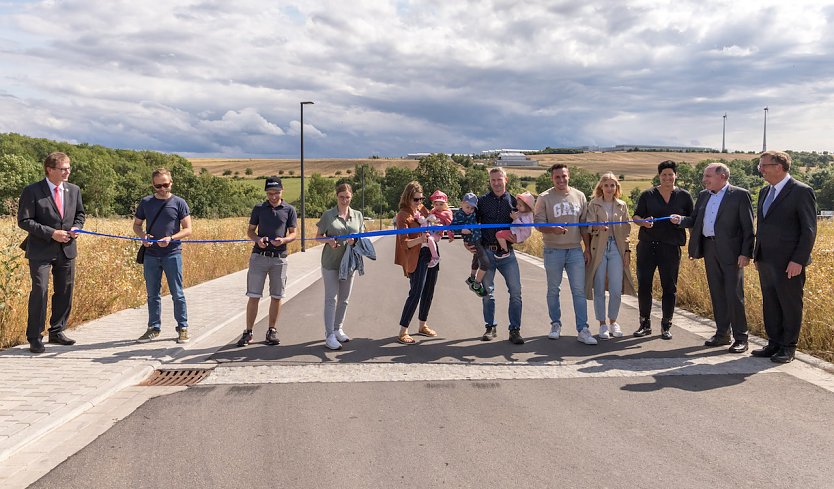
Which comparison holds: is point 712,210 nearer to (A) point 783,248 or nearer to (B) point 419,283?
(A) point 783,248

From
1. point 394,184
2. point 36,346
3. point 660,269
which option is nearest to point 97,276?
point 36,346

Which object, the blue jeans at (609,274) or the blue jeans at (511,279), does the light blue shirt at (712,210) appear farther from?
the blue jeans at (511,279)

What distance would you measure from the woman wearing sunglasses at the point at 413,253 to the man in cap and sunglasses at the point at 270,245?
1.29m

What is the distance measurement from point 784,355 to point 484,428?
142 inches

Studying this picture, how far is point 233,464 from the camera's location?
12.2ft

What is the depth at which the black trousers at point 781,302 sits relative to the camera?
6.04 m

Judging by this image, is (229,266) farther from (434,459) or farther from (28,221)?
(434,459)

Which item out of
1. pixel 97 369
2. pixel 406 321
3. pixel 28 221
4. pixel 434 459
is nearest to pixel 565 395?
pixel 434 459

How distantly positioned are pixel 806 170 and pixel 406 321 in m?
101

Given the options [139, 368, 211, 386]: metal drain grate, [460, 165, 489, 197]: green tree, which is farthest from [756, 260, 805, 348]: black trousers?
[460, 165, 489, 197]: green tree

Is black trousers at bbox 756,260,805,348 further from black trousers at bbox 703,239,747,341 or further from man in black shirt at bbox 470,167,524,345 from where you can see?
man in black shirt at bbox 470,167,524,345

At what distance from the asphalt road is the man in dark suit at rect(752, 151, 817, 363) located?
43cm

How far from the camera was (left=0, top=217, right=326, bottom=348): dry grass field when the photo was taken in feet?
23.1

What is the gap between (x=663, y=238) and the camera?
7.42 meters
